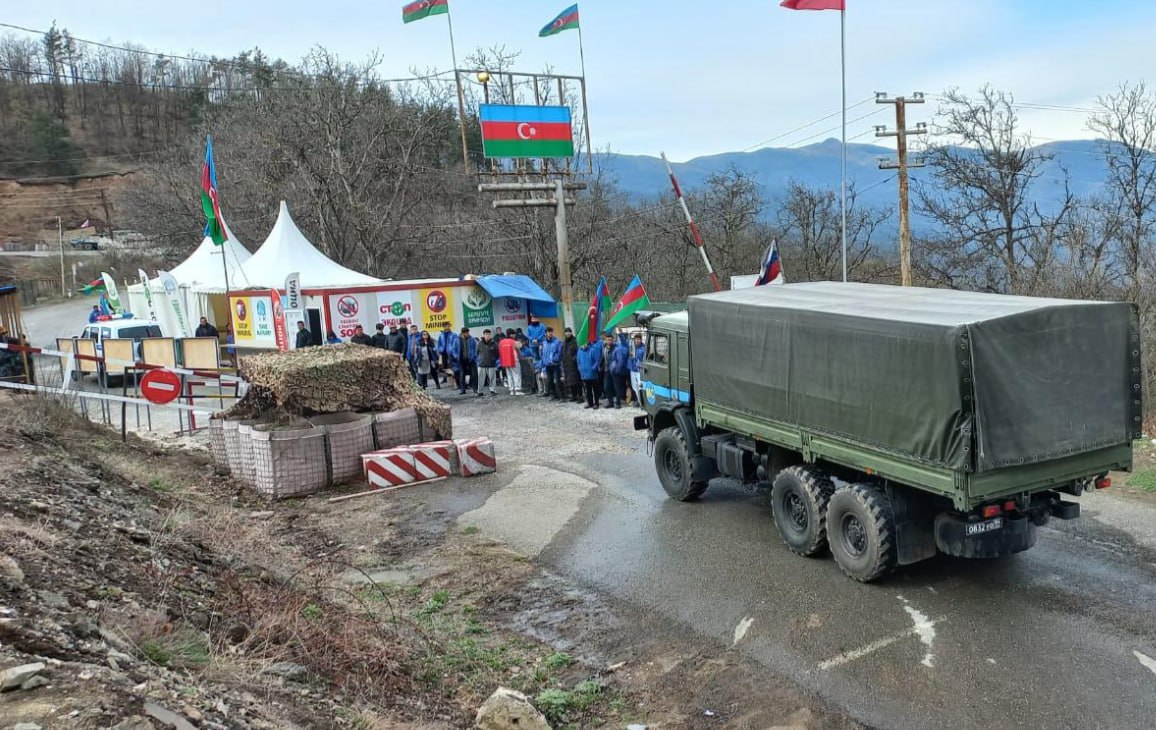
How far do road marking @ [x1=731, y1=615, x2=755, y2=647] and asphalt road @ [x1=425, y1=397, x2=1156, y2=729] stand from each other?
0.02 metres

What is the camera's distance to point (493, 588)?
26.8 feet

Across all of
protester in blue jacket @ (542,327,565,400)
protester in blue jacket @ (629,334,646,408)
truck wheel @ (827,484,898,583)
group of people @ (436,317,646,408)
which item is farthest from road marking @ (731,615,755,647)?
protester in blue jacket @ (542,327,565,400)

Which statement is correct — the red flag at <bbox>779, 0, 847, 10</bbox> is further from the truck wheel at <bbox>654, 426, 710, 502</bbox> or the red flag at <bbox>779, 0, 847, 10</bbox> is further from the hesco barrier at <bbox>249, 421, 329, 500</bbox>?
the hesco barrier at <bbox>249, 421, 329, 500</bbox>

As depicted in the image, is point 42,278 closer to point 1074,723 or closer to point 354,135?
point 354,135

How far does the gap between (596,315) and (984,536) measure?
1332 centimetres

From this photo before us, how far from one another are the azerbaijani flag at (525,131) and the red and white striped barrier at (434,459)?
1098cm

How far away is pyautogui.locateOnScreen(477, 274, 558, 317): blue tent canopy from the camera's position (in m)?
24.2

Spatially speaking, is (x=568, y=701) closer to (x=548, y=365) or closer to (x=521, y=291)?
(x=548, y=365)

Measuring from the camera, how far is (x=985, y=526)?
280 inches

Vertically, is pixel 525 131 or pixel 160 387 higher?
pixel 525 131

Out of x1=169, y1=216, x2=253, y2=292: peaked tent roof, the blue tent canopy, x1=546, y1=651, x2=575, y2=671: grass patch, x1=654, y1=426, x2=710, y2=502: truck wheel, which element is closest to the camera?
x1=546, y1=651, x2=575, y2=671: grass patch

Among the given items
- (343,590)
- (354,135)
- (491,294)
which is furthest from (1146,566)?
(354,135)

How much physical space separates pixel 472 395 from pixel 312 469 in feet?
29.0

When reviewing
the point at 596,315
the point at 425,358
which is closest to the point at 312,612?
the point at 596,315
